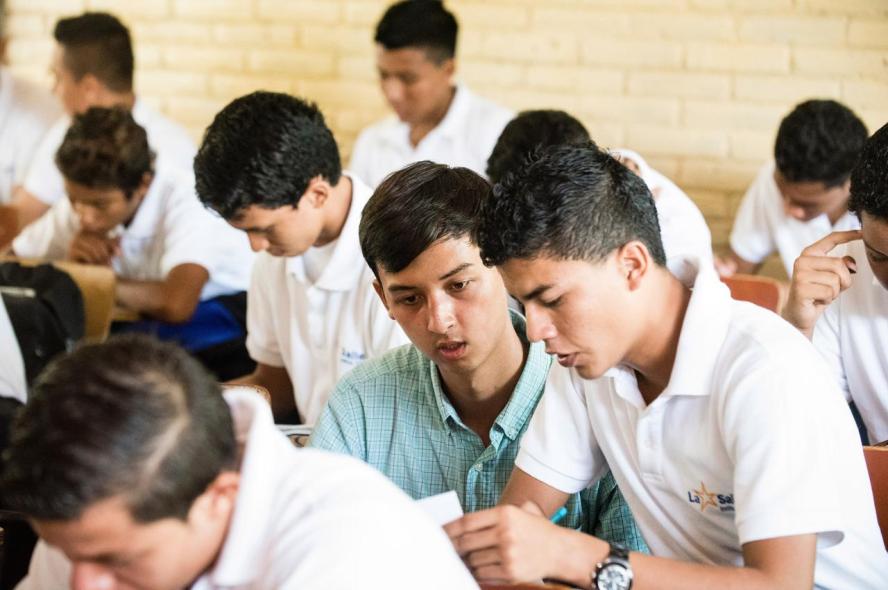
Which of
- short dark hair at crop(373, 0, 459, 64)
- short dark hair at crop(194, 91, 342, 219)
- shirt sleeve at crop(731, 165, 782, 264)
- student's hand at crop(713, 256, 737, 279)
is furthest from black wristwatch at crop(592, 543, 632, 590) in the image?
short dark hair at crop(373, 0, 459, 64)

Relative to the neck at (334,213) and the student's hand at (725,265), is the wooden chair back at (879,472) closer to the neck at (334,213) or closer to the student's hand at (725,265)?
the neck at (334,213)

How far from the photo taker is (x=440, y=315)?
6.11 feet

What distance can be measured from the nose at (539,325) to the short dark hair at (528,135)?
1251 mm

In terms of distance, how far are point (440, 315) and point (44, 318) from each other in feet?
4.93

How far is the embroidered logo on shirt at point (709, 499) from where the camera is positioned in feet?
5.06

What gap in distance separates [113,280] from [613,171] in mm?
1938

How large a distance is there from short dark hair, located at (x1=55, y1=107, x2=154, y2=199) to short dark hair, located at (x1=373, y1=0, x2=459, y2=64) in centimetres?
101

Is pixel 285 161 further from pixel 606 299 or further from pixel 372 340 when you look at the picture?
pixel 606 299

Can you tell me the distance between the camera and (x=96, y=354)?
1093mm

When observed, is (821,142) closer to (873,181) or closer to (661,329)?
(873,181)

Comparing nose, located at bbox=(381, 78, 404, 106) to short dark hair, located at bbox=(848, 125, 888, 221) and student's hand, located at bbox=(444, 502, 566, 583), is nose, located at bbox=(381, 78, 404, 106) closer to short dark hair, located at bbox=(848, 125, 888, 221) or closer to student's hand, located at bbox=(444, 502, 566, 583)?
short dark hair, located at bbox=(848, 125, 888, 221)

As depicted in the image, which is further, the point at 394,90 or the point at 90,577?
the point at 394,90

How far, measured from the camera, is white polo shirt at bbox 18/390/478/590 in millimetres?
1091

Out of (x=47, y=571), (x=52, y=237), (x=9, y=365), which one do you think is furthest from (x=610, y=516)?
(x=52, y=237)
